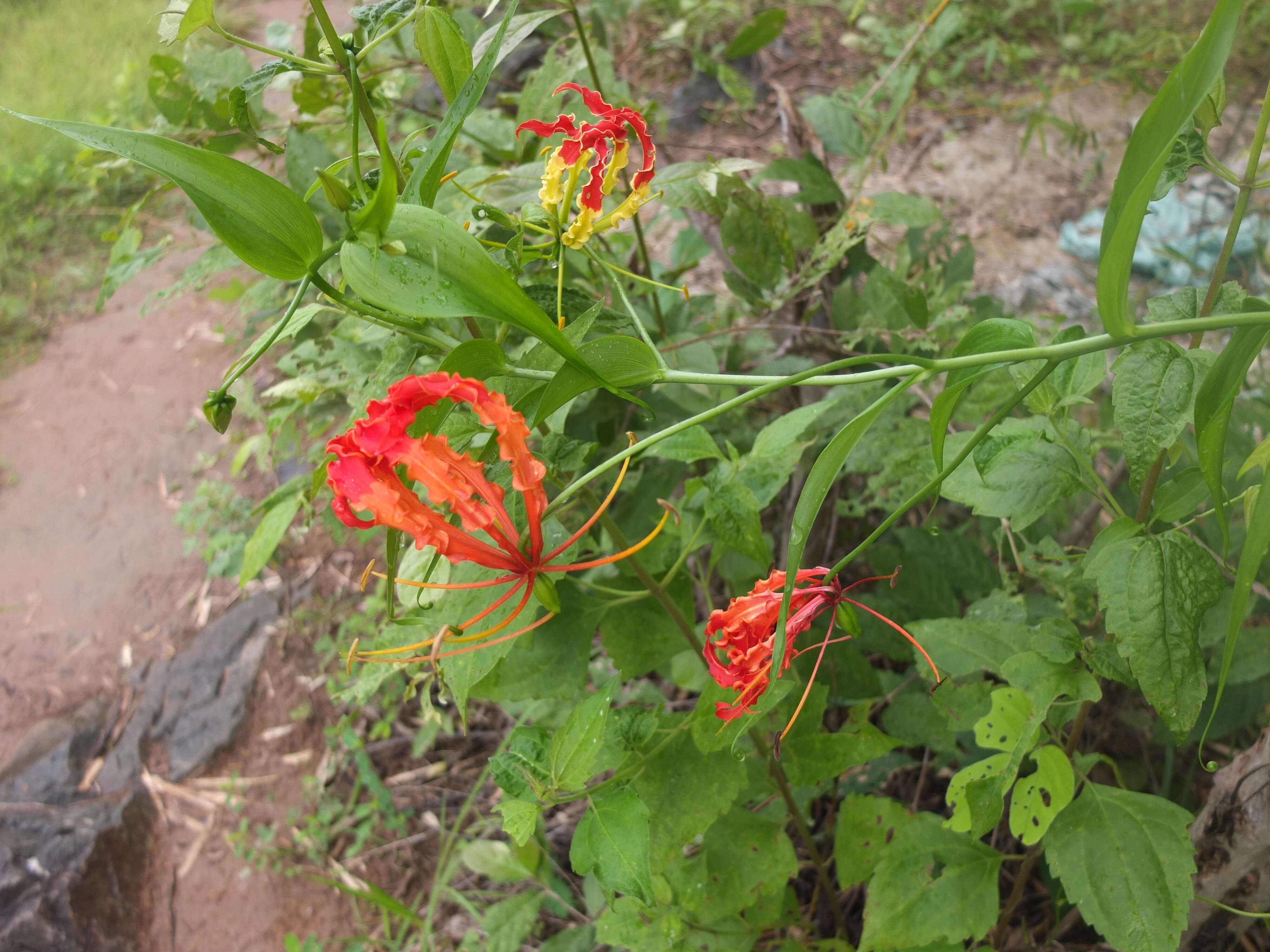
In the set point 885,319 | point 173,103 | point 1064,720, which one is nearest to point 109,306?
point 173,103

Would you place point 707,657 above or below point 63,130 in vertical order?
below

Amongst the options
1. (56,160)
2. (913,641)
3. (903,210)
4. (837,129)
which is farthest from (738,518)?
(56,160)

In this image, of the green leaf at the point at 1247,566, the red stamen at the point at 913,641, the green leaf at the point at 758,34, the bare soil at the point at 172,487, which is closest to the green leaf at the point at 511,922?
the bare soil at the point at 172,487

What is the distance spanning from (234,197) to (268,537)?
0.63 m

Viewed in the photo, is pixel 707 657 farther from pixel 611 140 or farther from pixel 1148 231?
pixel 1148 231

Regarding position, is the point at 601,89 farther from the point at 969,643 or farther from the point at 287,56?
the point at 969,643

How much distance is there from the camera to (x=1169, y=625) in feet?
2.01

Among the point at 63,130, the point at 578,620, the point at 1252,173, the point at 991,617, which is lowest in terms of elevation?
the point at 991,617

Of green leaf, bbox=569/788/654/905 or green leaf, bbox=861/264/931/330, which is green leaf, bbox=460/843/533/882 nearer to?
green leaf, bbox=569/788/654/905

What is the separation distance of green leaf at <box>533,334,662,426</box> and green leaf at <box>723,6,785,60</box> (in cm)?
95

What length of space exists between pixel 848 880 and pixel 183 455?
2.34 metres

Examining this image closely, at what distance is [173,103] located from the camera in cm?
106

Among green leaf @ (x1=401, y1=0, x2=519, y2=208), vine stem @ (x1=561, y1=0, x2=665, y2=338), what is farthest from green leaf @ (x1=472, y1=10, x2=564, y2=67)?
green leaf @ (x1=401, y1=0, x2=519, y2=208)

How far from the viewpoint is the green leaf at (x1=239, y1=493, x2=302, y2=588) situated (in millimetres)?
974
